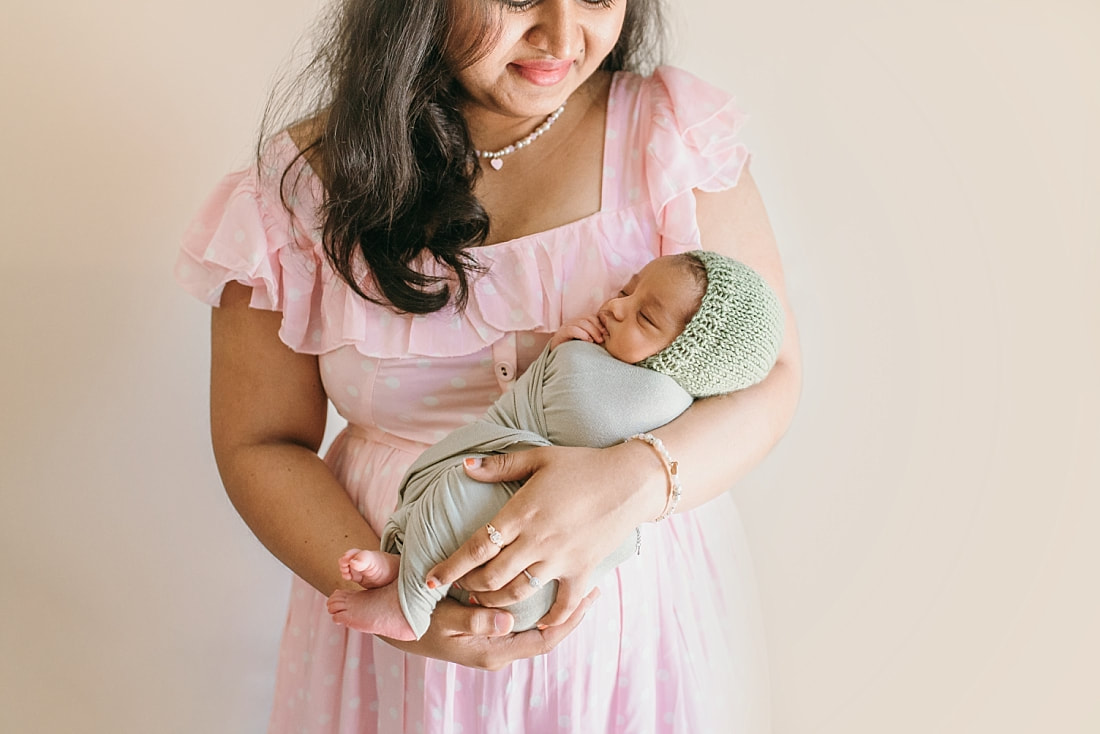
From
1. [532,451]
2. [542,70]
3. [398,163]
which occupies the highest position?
[542,70]

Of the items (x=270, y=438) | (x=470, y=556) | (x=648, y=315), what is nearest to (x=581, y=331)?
(x=648, y=315)

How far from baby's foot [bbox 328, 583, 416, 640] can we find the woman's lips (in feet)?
2.07

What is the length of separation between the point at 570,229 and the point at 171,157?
82cm

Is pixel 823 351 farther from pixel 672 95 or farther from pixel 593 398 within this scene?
pixel 593 398

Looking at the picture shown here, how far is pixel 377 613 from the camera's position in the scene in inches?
40.4

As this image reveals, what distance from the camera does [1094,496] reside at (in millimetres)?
1526

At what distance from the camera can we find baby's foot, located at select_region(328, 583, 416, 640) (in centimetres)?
102

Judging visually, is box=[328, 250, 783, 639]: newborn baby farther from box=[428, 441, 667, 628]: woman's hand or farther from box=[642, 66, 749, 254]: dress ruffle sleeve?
box=[642, 66, 749, 254]: dress ruffle sleeve

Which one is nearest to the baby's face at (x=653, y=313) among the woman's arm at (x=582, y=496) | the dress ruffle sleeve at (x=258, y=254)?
the woman's arm at (x=582, y=496)

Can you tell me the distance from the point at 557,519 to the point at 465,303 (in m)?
0.38

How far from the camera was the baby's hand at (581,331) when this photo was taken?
1.14 m

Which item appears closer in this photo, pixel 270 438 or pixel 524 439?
pixel 524 439

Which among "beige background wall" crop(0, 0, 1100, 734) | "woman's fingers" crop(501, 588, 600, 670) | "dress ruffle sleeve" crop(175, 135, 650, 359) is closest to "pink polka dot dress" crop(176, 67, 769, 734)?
"dress ruffle sleeve" crop(175, 135, 650, 359)

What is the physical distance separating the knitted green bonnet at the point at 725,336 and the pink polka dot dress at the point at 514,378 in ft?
0.58
